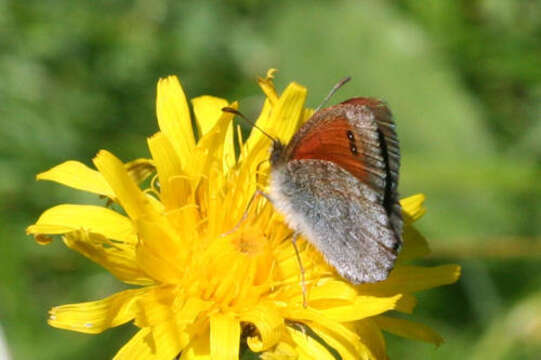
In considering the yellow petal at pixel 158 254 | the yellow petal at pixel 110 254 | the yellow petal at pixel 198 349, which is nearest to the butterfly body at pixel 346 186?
the yellow petal at pixel 158 254

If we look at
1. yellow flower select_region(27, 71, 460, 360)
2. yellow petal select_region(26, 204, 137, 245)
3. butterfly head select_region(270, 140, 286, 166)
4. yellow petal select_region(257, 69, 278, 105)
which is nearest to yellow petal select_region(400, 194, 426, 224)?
yellow flower select_region(27, 71, 460, 360)

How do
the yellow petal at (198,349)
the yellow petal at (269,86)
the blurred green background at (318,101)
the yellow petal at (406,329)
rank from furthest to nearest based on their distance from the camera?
the blurred green background at (318,101), the yellow petal at (269,86), the yellow petal at (406,329), the yellow petal at (198,349)

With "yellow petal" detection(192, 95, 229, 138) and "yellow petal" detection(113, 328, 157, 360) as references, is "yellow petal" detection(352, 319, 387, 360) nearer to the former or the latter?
"yellow petal" detection(113, 328, 157, 360)

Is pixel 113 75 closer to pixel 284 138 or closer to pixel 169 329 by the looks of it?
pixel 284 138

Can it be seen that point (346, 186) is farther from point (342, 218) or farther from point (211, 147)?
point (211, 147)

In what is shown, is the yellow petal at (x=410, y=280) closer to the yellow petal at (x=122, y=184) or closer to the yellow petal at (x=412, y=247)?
the yellow petal at (x=412, y=247)

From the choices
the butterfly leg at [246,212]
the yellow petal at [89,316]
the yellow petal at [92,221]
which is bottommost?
the yellow petal at [89,316]
